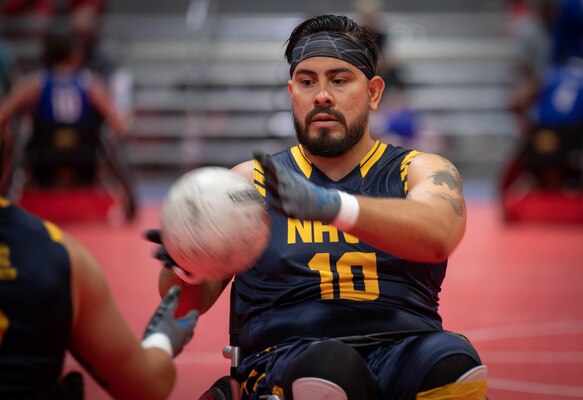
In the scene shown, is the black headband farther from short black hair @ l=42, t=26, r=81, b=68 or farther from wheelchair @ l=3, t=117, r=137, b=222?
short black hair @ l=42, t=26, r=81, b=68

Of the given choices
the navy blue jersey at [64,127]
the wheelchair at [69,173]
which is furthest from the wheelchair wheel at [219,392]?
the navy blue jersey at [64,127]

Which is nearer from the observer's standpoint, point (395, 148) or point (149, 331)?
point (149, 331)

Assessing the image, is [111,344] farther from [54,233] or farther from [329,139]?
[329,139]

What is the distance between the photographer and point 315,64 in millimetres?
3352

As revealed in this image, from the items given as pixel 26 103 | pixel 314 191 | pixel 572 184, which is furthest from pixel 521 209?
pixel 314 191

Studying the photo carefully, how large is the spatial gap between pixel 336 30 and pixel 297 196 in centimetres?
88

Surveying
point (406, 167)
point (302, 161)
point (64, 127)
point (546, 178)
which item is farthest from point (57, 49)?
point (406, 167)

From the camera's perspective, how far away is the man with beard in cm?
280

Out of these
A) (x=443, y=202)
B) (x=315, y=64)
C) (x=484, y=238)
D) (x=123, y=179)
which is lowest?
(x=484, y=238)

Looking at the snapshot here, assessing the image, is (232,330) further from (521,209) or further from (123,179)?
(521,209)

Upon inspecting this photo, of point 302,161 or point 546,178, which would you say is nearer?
point 302,161

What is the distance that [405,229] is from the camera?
9.36 ft

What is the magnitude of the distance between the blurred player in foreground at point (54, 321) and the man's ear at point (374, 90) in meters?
1.35

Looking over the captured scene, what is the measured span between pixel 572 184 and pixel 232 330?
7.91m
